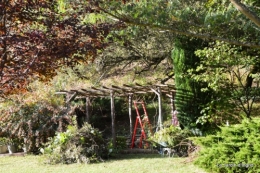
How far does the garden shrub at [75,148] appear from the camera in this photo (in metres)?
8.92

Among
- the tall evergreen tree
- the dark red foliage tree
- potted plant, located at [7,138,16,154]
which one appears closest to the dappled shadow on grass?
the tall evergreen tree

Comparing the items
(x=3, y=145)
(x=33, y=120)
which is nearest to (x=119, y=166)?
(x=33, y=120)

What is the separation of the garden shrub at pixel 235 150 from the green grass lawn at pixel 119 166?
0.60 metres

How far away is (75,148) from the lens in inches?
352

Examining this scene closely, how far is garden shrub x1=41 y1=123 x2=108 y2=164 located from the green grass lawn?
1.03 ft

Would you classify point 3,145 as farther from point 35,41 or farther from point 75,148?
point 35,41

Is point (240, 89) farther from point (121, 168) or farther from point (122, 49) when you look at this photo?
point (122, 49)

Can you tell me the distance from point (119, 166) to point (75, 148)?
1.42 metres

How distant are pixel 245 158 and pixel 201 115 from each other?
3.79 meters

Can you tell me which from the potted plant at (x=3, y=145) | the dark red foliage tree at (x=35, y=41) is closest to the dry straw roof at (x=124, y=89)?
the potted plant at (x=3, y=145)

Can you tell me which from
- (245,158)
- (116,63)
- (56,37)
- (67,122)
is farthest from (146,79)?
(56,37)

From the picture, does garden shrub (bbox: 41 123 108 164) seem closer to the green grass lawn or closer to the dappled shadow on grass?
the green grass lawn

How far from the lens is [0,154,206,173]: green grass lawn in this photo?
7430mm

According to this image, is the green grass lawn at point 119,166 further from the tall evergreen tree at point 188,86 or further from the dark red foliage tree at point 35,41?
the dark red foliage tree at point 35,41
